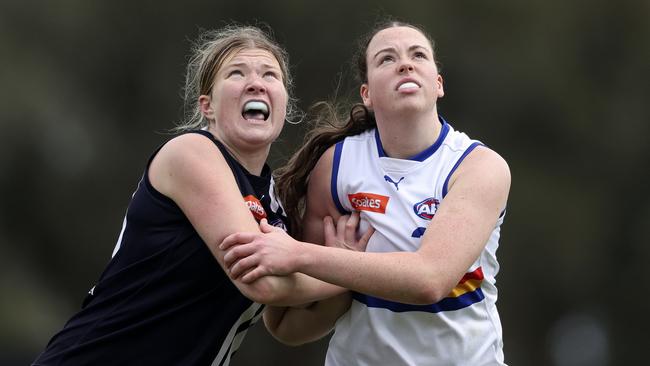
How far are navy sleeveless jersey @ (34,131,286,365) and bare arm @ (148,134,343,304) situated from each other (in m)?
0.07

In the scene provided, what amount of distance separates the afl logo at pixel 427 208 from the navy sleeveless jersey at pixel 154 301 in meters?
0.61

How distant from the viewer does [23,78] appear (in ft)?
36.2

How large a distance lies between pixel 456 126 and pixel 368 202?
6.65 meters

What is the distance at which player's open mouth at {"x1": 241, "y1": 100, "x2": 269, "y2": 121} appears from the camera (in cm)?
412

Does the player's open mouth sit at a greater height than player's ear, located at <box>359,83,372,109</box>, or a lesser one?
greater

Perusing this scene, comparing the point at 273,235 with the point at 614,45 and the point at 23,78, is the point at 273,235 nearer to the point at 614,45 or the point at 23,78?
the point at 23,78

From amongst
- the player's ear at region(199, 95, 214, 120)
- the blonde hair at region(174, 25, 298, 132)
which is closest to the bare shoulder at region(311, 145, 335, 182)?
the blonde hair at region(174, 25, 298, 132)

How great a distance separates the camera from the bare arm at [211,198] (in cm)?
384

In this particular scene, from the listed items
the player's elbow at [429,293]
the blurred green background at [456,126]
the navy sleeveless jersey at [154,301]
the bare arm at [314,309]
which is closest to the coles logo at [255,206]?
the navy sleeveless jersey at [154,301]

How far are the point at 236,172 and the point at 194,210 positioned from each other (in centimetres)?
26

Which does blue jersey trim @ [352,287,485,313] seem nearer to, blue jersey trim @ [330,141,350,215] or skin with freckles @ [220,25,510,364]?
skin with freckles @ [220,25,510,364]

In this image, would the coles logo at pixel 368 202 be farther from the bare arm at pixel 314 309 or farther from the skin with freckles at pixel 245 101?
the skin with freckles at pixel 245 101

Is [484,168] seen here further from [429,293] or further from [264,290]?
[264,290]

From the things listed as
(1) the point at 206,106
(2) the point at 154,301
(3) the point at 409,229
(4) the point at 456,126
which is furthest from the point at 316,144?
(4) the point at 456,126
